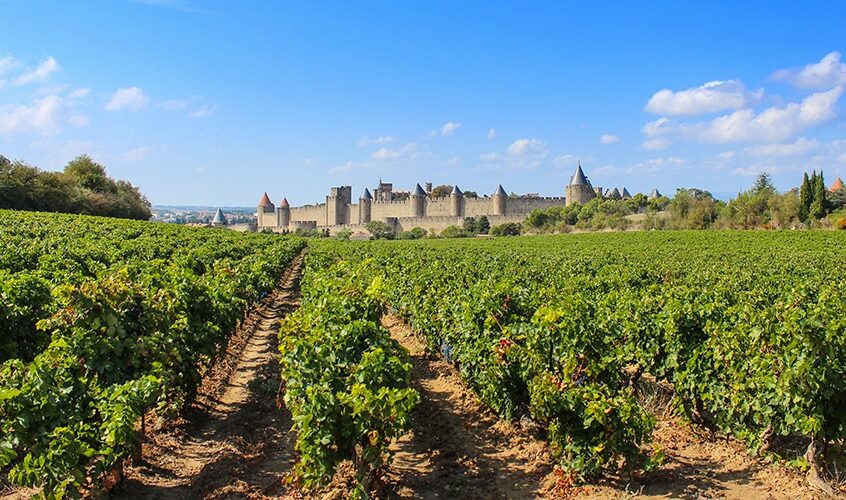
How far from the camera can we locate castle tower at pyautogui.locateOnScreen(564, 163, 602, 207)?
94.9 m

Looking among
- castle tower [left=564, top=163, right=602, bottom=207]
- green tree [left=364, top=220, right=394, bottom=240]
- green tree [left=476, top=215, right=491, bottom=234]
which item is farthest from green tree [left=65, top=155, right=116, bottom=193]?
castle tower [left=564, top=163, right=602, bottom=207]

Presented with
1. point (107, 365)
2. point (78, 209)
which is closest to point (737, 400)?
point (107, 365)

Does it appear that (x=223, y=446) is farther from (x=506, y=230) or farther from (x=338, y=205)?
(x=338, y=205)

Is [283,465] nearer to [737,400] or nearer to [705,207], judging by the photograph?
[737,400]

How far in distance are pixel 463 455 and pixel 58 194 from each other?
184ft

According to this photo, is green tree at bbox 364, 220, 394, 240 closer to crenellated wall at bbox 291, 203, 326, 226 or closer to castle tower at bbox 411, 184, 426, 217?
castle tower at bbox 411, 184, 426, 217

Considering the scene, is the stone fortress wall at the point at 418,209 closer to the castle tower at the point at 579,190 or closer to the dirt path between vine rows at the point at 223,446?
the castle tower at the point at 579,190

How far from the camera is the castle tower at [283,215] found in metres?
116

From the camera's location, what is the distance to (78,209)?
54594 millimetres

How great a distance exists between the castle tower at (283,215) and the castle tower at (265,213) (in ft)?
5.68

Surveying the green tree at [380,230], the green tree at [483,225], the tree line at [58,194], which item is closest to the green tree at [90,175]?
the tree line at [58,194]

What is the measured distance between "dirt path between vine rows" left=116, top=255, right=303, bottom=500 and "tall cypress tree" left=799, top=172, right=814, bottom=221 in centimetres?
6302

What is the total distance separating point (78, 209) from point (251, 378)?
174 ft


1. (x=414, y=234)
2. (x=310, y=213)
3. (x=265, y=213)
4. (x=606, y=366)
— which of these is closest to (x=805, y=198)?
(x=414, y=234)
